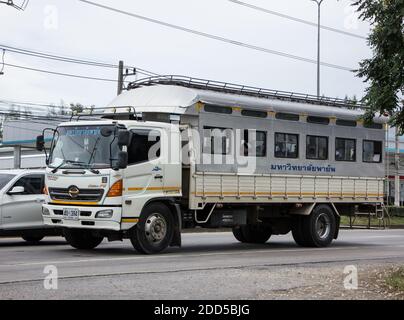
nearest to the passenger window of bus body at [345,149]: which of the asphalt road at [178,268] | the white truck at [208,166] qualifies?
the white truck at [208,166]

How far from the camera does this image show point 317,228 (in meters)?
18.4

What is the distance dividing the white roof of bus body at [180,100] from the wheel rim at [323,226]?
2969mm

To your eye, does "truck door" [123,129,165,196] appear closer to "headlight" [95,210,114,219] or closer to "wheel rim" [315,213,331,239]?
"headlight" [95,210,114,219]

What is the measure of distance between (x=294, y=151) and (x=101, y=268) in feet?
24.7

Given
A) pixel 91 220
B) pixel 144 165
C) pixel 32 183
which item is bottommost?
pixel 91 220

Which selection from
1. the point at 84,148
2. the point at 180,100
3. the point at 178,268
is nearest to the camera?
the point at 178,268

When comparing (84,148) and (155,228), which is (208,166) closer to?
(155,228)

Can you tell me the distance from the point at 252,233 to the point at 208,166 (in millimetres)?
4532

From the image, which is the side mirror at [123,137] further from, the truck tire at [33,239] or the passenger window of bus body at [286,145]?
the truck tire at [33,239]

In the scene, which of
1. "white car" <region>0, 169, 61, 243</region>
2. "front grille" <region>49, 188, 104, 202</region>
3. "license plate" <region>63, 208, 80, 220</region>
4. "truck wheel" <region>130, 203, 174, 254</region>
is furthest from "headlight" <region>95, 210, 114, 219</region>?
"white car" <region>0, 169, 61, 243</region>

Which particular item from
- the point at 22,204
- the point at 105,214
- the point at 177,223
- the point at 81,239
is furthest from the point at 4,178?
the point at 177,223

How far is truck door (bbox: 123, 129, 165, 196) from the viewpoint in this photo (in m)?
14.1

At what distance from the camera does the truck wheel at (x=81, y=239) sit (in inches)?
607

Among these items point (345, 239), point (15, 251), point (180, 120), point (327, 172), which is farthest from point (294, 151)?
point (15, 251)
